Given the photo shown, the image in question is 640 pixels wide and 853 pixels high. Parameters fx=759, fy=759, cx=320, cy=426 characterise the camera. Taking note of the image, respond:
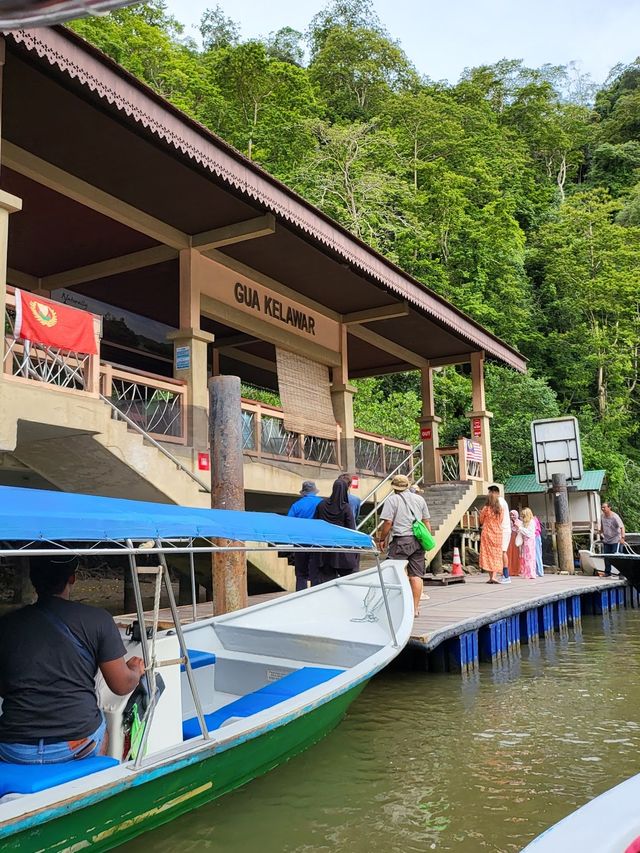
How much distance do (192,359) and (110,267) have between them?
2.72m

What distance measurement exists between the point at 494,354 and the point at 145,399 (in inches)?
400

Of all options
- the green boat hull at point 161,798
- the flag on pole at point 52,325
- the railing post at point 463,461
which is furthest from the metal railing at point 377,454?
the green boat hull at point 161,798

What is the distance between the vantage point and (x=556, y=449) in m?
19.1

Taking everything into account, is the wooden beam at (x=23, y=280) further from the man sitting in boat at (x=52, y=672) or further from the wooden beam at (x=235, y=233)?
the man sitting in boat at (x=52, y=672)

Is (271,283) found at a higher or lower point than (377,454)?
higher

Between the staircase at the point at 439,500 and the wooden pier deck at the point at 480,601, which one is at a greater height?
the staircase at the point at 439,500

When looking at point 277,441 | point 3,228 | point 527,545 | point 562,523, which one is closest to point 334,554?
point 277,441

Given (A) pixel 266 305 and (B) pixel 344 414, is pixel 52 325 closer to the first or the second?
(A) pixel 266 305

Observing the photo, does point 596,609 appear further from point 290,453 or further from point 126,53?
point 126,53

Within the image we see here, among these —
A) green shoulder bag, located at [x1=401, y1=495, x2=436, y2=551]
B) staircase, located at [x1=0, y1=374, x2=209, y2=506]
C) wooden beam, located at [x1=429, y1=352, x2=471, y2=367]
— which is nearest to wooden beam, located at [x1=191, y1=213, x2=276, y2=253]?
staircase, located at [x1=0, y1=374, x2=209, y2=506]

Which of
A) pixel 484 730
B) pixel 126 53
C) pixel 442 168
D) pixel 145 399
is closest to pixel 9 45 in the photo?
pixel 145 399

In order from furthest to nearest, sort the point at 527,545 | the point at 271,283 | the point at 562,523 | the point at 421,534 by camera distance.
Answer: the point at 562,523
the point at 527,545
the point at 271,283
the point at 421,534

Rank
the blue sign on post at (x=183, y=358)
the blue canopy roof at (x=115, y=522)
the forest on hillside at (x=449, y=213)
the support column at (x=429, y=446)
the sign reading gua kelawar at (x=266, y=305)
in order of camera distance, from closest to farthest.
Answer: the blue canopy roof at (x=115, y=522) → the blue sign on post at (x=183, y=358) → the sign reading gua kelawar at (x=266, y=305) → the support column at (x=429, y=446) → the forest on hillside at (x=449, y=213)

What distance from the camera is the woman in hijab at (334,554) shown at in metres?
8.82
